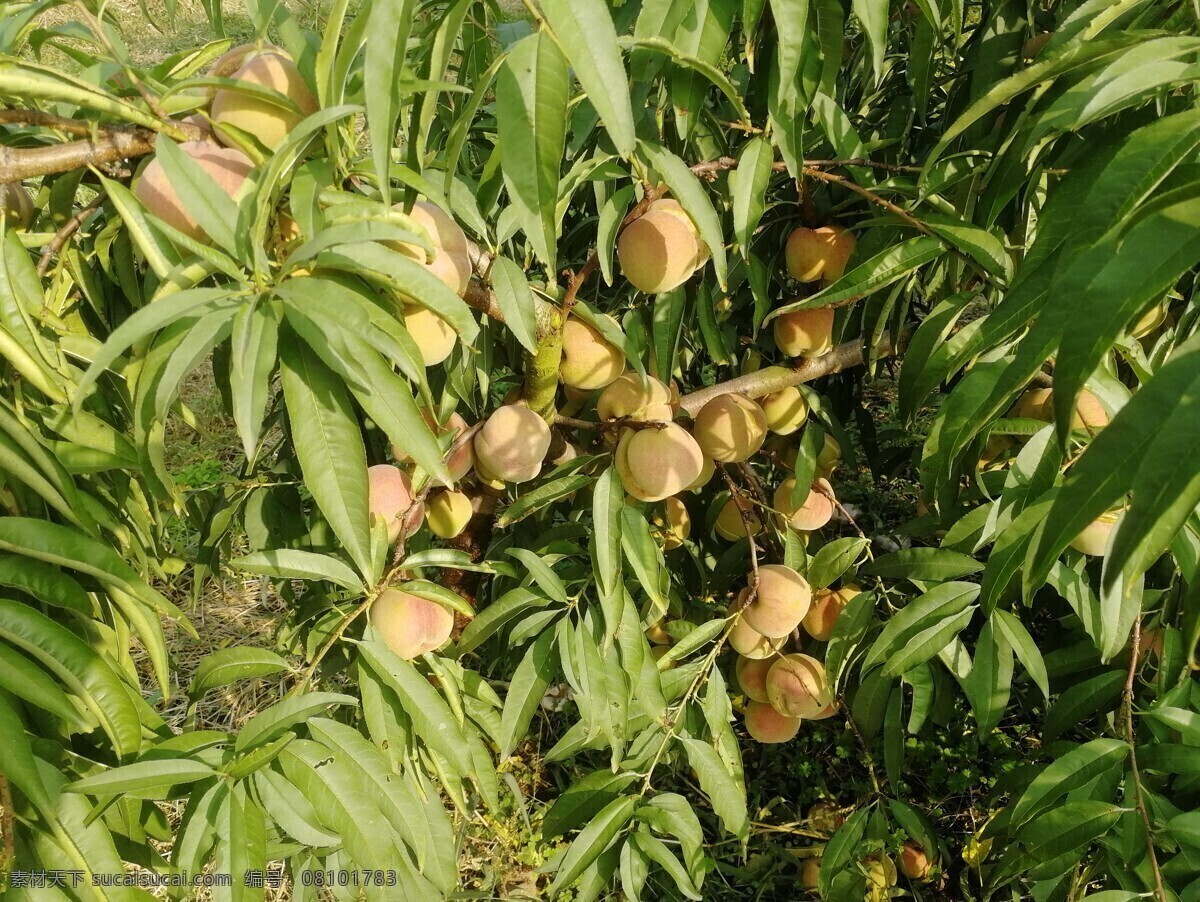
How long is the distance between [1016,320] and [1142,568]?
22 centimetres

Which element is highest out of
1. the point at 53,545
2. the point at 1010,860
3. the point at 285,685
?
the point at 53,545

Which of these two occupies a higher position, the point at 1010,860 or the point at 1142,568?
the point at 1142,568

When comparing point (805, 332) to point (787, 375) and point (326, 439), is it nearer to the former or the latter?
point (787, 375)

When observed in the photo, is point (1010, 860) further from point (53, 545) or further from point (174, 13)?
point (174, 13)

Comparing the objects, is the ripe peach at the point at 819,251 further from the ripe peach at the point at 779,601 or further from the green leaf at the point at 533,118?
the green leaf at the point at 533,118

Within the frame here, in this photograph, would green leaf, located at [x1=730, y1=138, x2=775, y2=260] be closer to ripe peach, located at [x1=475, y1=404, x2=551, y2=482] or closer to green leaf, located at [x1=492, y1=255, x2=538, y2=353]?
green leaf, located at [x1=492, y1=255, x2=538, y2=353]

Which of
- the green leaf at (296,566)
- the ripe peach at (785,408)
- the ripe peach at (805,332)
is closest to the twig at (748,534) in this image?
the ripe peach at (785,408)

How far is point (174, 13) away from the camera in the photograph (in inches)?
33.2

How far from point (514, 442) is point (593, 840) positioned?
0.51 metres

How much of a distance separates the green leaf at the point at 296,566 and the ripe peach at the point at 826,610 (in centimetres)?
75

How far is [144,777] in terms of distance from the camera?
2.29ft

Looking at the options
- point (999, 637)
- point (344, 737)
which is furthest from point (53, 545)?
point (999, 637)

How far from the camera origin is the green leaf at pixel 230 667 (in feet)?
2.95

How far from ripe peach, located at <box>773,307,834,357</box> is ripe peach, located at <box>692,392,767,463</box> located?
104mm
